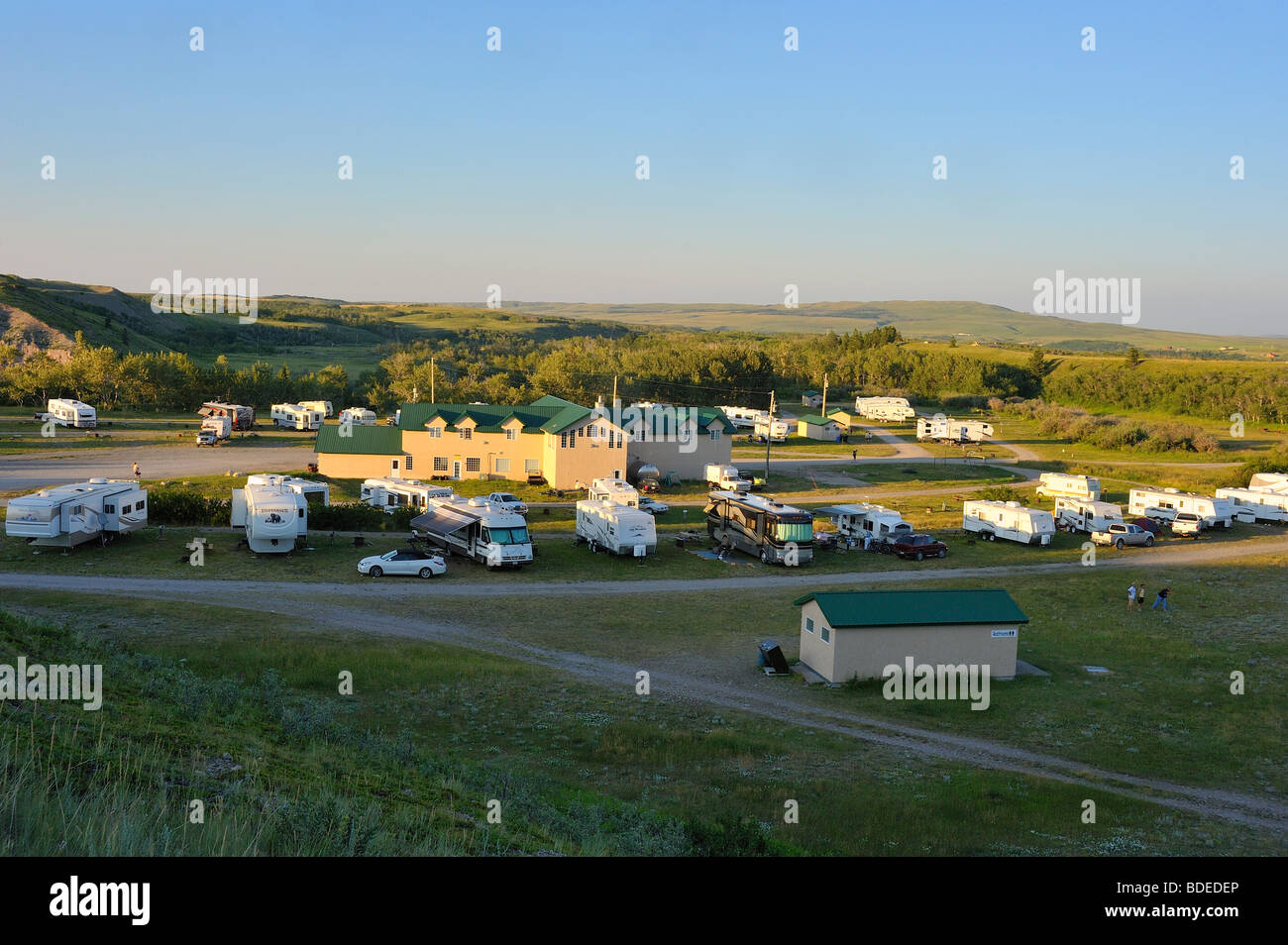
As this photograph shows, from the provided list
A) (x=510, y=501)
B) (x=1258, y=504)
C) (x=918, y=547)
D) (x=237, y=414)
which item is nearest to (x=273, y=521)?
(x=510, y=501)

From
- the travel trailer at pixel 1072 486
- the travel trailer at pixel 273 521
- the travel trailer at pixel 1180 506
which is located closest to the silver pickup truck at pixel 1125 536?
the travel trailer at pixel 1072 486

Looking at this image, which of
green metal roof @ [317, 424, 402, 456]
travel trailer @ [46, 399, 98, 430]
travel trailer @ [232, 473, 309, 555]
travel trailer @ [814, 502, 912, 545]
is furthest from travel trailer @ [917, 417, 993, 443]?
travel trailer @ [46, 399, 98, 430]

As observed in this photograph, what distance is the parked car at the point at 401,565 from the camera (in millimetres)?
29266

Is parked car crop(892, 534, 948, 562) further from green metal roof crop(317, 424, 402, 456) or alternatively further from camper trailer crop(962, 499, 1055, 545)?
green metal roof crop(317, 424, 402, 456)

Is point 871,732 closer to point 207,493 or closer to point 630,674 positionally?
point 630,674

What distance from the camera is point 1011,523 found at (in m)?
39.0

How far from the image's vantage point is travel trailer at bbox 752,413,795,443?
242 feet

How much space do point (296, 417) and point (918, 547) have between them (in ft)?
166

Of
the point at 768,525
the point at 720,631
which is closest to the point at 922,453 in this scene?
the point at 768,525

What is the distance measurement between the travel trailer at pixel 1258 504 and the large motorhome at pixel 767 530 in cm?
2526

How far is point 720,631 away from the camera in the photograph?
82.2 feet

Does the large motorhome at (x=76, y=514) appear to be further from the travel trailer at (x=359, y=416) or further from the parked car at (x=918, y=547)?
the travel trailer at (x=359, y=416)

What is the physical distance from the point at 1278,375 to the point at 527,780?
116632 millimetres

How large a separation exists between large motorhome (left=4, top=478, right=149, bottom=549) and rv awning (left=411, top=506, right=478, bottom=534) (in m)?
9.54
